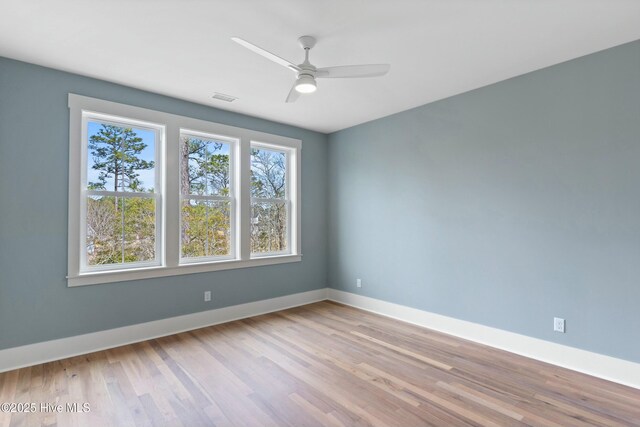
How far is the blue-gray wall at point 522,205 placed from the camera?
105 inches

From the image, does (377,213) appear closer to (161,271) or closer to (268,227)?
(268,227)

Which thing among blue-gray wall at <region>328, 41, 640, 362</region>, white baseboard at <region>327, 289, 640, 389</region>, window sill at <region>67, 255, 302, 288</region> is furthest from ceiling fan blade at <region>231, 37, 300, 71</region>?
white baseboard at <region>327, 289, 640, 389</region>

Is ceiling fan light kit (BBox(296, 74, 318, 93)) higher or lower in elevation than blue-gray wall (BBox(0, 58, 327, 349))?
higher

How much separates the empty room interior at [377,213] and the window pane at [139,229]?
2cm

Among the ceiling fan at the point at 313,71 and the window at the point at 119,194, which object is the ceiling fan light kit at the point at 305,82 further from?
the window at the point at 119,194

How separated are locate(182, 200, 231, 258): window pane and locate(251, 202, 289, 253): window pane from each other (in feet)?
1.35

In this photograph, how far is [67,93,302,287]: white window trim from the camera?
10.3ft

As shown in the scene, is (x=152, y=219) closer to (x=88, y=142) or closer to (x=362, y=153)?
(x=88, y=142)

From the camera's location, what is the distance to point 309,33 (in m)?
2.47

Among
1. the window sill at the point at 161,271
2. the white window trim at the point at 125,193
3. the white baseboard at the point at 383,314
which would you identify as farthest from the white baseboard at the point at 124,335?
the white window trim at the point at 125,193

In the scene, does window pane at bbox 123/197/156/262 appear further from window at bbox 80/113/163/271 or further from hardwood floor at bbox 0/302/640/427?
hardwood floor at bbox 0/302/640/427

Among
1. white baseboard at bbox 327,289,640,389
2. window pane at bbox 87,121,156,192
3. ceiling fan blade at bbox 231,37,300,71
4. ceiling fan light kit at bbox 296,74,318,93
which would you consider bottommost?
white baseboard at bbox 327,289,640,389

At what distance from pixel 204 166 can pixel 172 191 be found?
0.58 metres

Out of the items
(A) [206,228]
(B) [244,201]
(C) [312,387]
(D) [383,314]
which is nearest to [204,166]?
(B) [244,201]
